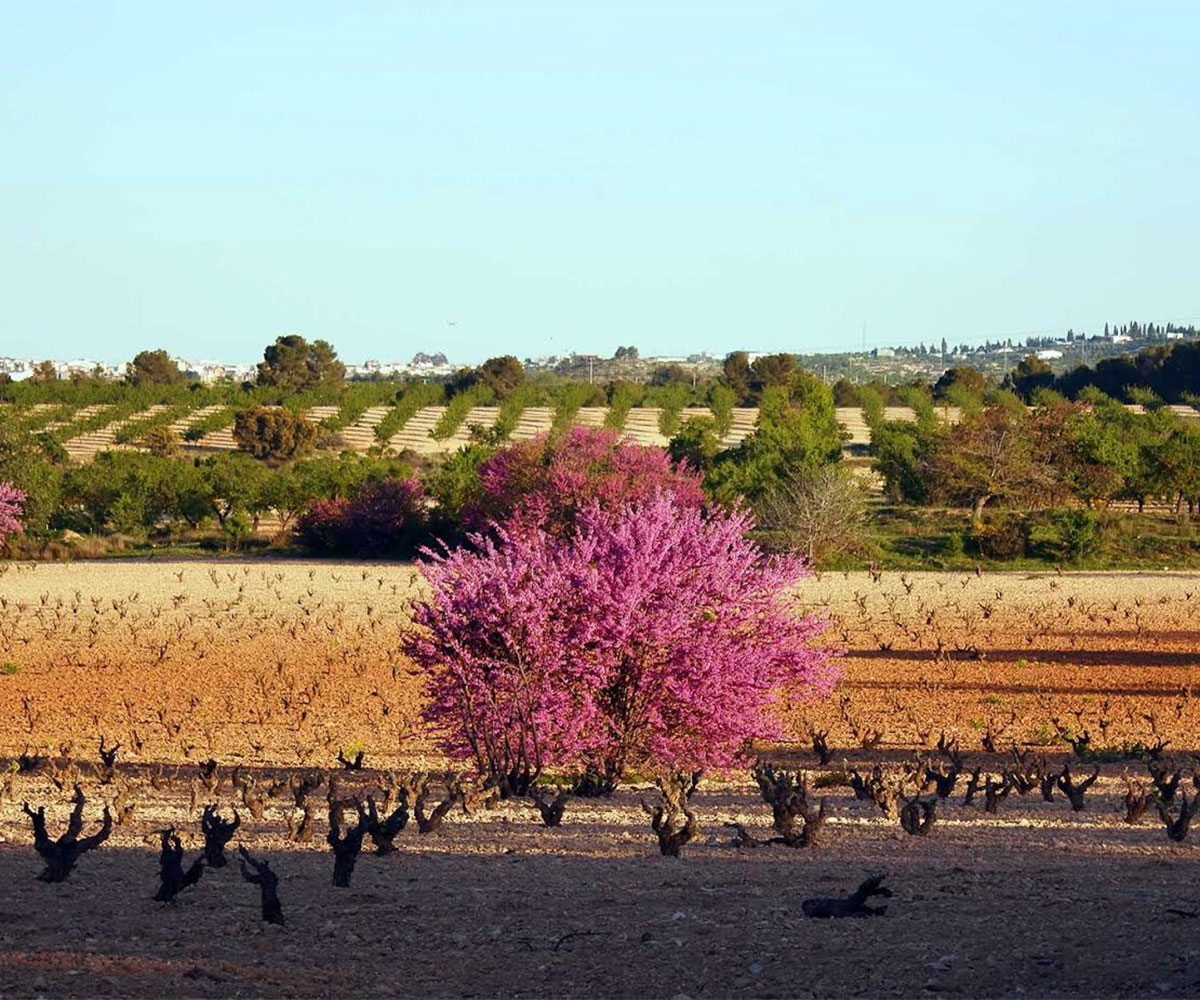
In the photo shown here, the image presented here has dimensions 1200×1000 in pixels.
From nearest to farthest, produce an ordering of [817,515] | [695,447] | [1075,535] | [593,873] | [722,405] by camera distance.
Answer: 1. [593,873]
2. [817,515]
3. [1075,535]
4. [695,447]
5. [722,405]

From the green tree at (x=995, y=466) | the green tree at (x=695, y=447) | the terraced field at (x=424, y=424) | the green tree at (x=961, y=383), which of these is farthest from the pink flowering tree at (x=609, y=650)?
the green tree at (x=961, y=383)

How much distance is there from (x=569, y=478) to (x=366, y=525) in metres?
14.1

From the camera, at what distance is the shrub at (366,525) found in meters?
54.8

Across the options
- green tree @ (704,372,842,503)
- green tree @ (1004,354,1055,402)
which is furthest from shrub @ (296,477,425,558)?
green tree @ (1004,354,1055,402)

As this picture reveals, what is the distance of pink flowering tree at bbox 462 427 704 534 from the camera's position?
4159cm

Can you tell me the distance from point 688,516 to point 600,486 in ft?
79.9

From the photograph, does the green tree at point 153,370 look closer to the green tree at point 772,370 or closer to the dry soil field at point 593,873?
the green tree at point 772,370

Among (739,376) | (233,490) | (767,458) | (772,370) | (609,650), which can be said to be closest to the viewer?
(609,650)

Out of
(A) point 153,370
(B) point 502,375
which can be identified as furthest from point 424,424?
(A) point 153,370

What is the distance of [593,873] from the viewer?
478 inches

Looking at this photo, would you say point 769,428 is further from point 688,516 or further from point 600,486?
point 688,516

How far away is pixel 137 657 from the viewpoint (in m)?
30.5

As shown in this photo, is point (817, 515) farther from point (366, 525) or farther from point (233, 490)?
point (233, 490)

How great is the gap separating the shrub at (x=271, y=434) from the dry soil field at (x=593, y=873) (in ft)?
180
